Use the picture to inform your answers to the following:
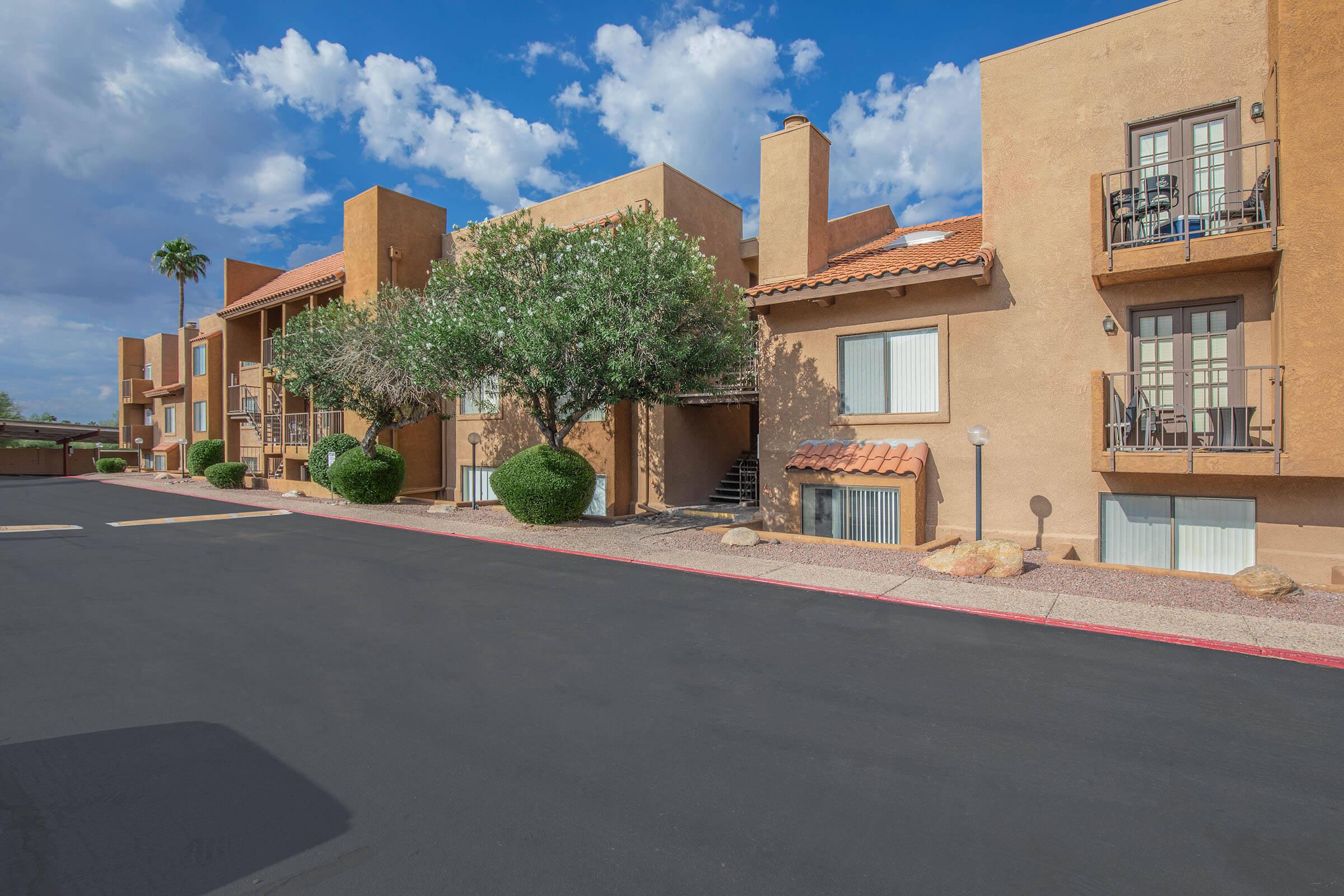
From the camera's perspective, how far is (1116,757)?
162 inches

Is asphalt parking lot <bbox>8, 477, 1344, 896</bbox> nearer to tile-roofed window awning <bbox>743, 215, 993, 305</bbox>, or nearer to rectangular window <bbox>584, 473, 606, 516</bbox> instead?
tile-roofed window awning <bbox>743, 215, 993, 305</bbox>

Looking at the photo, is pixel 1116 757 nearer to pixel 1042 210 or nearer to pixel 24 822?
pixel 24 822

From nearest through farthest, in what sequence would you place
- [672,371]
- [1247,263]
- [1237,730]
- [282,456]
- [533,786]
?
[533,786]
[1237,730]
[1247,263]
[672,371]
[282,456]

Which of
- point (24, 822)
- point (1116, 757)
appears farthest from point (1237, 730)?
point (24, 822)

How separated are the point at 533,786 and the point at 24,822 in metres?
2.53

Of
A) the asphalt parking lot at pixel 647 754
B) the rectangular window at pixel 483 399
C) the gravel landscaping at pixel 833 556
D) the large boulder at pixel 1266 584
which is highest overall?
the rectangular window at pixel 483 399

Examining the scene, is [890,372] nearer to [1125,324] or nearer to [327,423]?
[1125,324]

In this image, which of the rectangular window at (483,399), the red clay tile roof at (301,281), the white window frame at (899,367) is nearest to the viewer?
the white window frame at (899,367)

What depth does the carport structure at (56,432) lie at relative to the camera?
39938mm

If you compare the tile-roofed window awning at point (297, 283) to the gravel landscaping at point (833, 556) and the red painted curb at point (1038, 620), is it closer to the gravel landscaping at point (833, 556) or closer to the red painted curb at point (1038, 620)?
the gravel landscaping at point (833, 556)

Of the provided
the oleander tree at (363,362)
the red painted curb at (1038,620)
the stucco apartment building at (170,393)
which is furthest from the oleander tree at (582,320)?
the stucco apartment building at (170,393)

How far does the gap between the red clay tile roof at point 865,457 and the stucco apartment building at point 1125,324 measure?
0.06 meters

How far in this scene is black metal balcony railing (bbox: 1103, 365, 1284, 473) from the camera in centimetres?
916

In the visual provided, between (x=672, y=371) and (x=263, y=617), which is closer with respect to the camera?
(x=263, y=617)
